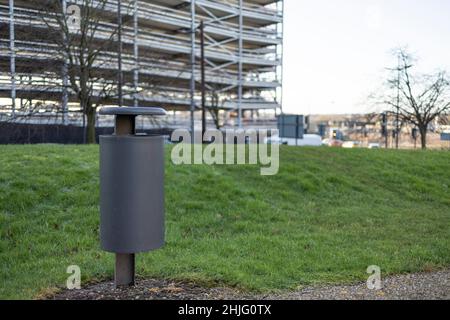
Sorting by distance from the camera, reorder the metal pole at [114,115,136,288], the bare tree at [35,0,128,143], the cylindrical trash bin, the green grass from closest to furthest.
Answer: the cylindrical trash bin → the metal pole at [114,115,136,288] → the green grass → the bare tree at [35,0,128,143]

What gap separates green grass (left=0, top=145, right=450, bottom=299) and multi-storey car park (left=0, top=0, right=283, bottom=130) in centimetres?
922

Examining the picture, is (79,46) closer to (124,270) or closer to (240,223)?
(240,223)

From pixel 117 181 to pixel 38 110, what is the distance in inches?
717

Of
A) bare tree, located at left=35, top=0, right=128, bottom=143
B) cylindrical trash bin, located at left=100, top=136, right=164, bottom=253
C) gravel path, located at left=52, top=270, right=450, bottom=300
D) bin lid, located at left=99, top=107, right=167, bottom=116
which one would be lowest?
gravel path, located at left=52, top=270, right=450, bottom=300

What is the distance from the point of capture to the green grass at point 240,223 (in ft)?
19.9

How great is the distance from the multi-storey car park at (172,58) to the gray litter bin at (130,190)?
16.1 meters

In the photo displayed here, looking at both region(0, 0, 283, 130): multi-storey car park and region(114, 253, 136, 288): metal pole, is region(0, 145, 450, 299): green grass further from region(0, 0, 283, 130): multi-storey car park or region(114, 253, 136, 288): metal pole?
region(0, 0, 283, 130): multi-storey car park

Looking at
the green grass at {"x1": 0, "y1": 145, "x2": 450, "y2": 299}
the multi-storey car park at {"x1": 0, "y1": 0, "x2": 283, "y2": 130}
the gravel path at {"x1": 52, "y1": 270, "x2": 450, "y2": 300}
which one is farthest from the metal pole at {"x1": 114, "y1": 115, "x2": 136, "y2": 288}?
the multi-storey car park at {"x1": 0, "y1": 0, "x2": 283, "y2": 130}

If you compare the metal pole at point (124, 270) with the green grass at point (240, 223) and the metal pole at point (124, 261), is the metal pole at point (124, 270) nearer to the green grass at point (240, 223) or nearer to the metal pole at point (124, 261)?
the metal pole at point (124, 261)

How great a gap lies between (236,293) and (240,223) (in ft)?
11.6

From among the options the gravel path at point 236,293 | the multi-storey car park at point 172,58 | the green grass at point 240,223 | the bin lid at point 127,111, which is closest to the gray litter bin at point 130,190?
the bin lid at point 127,111

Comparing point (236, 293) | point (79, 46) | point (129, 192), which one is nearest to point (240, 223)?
point (236, 293)

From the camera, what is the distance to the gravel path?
5121 mm

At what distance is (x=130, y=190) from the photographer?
5.05m
